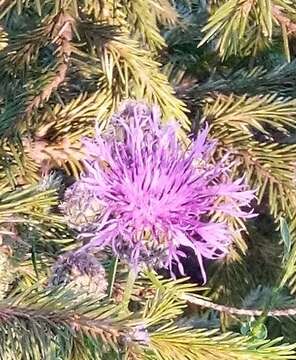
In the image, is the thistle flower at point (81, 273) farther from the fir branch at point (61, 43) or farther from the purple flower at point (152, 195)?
the fir branch at point (61, 43)

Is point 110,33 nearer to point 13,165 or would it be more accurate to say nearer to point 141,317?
point 13,165

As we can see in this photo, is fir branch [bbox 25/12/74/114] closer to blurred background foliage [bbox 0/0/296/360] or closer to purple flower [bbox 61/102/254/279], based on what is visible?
blurred background foliage [bbox 0/0/296/360]

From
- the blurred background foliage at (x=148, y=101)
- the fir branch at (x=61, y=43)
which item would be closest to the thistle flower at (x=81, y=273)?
the blurred background foliage at (x=148, y=101)

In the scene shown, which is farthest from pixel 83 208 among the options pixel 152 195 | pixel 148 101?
pixel 148 101

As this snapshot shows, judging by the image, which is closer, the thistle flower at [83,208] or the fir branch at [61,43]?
the thistle flower at [83,208]

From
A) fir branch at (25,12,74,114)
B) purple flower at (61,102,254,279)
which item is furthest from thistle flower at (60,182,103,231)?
fir branch at (25,12,74,114)

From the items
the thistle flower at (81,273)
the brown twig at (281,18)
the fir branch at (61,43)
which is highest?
the brown twig at (281,18)

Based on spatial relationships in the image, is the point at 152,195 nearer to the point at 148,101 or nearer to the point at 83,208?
the point at 83,208
